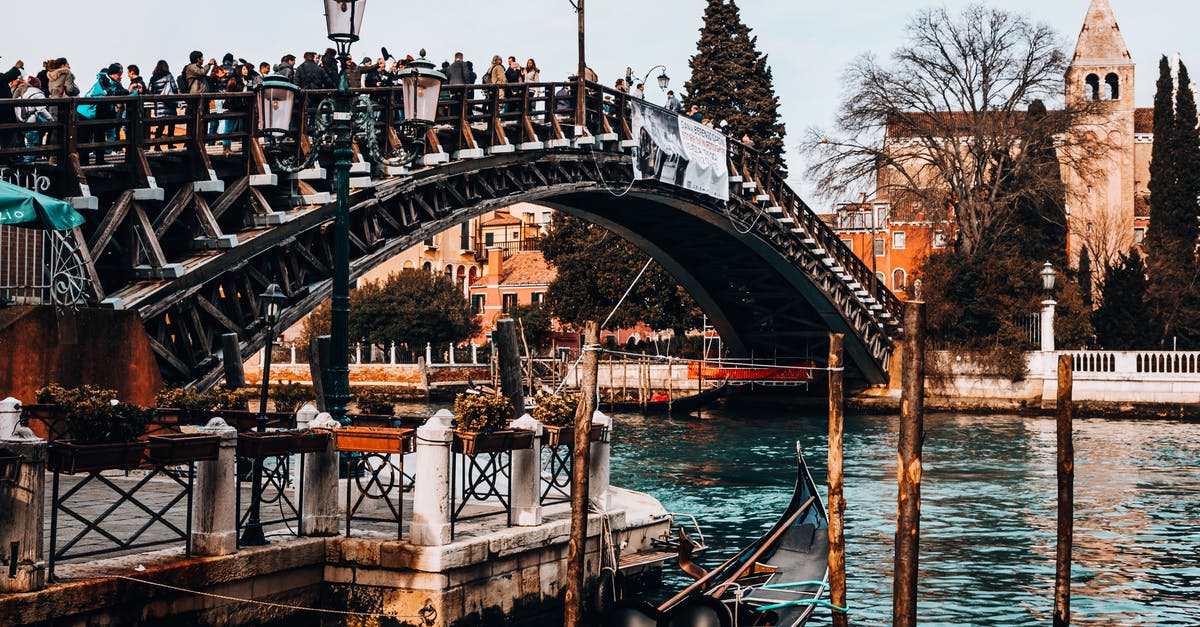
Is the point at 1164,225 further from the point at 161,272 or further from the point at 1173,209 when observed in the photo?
the point at 161,272

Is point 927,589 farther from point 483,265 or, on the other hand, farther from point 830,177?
point 483,265

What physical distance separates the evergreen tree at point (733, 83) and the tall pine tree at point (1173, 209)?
34.4ft

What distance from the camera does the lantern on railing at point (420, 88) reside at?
30.8ft

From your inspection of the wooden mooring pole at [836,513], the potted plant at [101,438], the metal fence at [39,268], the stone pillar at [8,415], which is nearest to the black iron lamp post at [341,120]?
the stone pillar at [8,415]

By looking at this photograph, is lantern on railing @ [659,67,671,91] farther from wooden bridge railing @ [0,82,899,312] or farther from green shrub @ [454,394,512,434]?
green shrub @ [454,394,512,434]

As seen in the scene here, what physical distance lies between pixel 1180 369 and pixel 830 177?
954cm

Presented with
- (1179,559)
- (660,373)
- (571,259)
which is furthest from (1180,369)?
(1179,559)

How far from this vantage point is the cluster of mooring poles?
304 inches

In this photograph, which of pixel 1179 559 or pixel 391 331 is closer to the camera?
pixel 1179 559

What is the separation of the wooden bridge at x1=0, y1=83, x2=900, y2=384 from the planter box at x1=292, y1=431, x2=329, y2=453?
4111 millimetres

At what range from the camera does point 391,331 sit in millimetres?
43594

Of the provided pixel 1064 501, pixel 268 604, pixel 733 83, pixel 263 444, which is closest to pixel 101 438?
pixel 263 444

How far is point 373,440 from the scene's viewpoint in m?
7.03

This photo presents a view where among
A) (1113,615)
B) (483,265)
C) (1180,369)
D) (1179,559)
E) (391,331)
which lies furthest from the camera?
(483,265)
